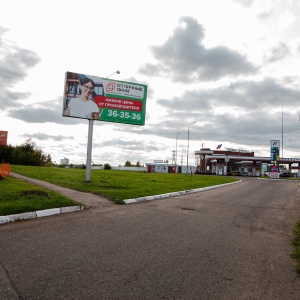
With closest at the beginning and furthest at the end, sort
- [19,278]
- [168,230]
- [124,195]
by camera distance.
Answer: [19,278] < [168,230] < [124,195]

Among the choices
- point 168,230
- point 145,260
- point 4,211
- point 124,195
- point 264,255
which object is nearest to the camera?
point 145,260

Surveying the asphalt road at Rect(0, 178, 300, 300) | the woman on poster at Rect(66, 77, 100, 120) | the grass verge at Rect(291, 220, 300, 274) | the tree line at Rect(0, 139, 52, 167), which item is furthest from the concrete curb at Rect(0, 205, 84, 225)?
the tree line at Rect(0, 139, 52, 167)

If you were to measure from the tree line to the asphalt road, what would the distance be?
4164 centimetres

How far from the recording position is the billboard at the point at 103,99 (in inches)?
760

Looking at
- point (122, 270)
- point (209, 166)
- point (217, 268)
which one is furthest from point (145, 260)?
point (209, 166)

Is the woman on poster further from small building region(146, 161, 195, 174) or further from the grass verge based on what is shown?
small building region(146, 161, 195, 174)

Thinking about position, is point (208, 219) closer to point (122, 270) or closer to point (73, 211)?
point (73, 211)

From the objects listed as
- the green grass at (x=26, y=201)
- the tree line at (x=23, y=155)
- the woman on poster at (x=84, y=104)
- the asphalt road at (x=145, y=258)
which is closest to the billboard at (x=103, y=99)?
the woman on poster at (x=84, y=104)

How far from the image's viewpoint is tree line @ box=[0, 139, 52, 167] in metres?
47.8

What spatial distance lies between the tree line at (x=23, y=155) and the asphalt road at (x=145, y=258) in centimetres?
4164

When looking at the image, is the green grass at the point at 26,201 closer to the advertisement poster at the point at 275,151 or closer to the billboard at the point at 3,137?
the billboard at the point at 3,137

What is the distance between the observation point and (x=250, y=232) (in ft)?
26.7

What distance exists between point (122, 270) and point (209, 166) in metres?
89.4

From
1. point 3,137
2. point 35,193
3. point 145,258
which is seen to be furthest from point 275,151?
point 145,258
